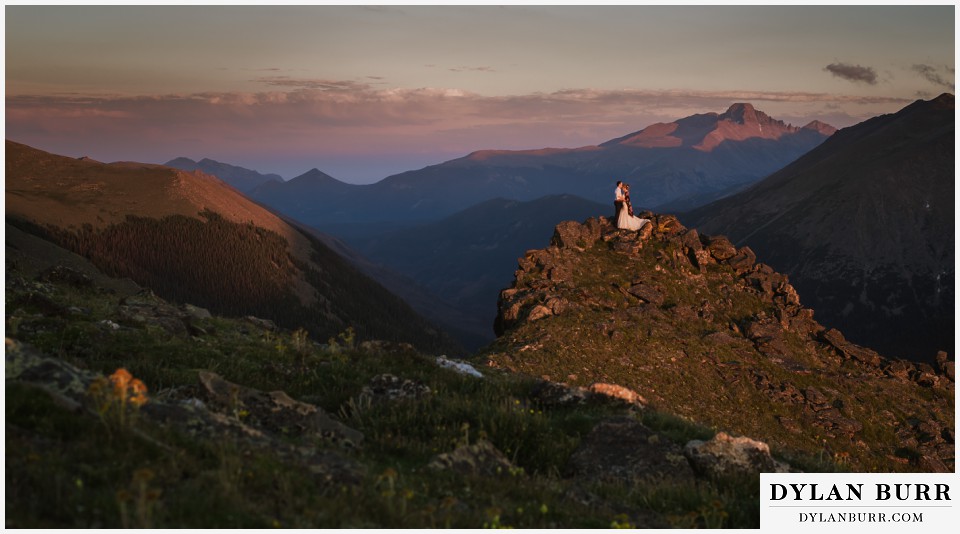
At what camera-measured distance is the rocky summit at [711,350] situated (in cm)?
3453

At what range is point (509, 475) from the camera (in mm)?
10352

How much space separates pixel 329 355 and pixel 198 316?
20.5 feet

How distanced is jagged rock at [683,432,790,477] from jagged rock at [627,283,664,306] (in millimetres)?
30911

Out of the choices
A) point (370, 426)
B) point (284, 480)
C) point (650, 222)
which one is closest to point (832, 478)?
point (370, 426)

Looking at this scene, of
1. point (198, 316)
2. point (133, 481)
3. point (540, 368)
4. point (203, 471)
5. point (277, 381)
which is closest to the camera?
point (133, 481)

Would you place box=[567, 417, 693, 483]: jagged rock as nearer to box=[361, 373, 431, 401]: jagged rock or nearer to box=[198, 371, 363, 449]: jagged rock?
box=[361, 373, 431, 401]: jagged rock

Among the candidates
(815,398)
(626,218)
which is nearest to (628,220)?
(626,218)

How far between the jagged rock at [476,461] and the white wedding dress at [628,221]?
40479mm

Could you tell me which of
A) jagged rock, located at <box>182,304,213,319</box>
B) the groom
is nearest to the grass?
jagged rock, located at <box>182,304,213,319</box>

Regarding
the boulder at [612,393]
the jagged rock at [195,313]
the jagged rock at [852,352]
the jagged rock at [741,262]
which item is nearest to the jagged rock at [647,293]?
the jagged rock at [741,262]

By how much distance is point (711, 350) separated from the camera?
130 ft

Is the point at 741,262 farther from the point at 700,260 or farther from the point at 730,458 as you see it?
the point at 730,458

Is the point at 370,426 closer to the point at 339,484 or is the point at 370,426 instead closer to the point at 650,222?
the point at 339,484

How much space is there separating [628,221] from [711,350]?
43.8ft
